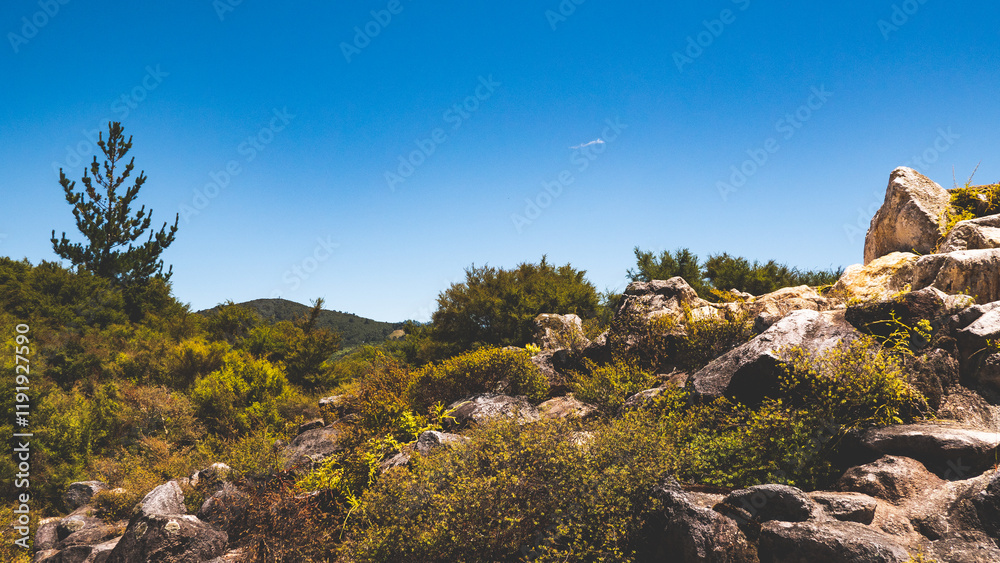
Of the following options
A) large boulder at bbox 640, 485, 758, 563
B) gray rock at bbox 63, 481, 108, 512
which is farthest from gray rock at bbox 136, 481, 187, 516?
large boulder at bbox 640, 485, 758, 563

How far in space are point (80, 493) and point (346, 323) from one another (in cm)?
8119

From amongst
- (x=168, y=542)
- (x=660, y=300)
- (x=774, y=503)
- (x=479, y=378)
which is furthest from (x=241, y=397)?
(x=774, y=503)

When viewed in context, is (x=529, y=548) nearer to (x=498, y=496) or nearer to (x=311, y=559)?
(x=498, y=496)

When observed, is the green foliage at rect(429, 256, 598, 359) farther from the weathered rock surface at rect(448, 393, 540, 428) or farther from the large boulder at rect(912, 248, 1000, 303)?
the large boulder at rect(912, 248, 1000, 303)

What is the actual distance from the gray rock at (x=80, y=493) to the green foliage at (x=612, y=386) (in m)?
12.4

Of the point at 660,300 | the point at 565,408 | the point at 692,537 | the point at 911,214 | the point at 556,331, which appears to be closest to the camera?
the point at 692,537

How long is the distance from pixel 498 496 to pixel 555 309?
13699 mm

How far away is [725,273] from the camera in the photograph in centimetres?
2142

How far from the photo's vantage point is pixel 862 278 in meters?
9.15

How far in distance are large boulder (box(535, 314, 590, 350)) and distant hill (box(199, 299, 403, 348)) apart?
67443mm

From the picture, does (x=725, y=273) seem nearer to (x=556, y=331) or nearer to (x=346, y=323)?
(x=556, y=331)

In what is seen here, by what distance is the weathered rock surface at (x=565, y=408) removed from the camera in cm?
772

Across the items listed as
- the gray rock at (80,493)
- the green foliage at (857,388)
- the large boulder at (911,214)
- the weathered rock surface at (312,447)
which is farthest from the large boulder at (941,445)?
the gray rock at (80,493)

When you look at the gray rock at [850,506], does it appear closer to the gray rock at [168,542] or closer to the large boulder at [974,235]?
the large boulder at [974,235]
